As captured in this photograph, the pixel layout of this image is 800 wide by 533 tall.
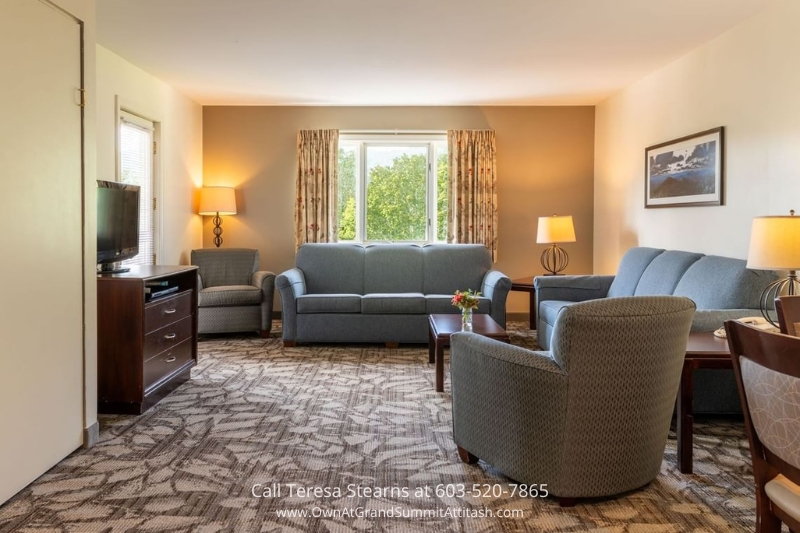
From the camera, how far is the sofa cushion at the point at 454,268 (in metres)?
5.99

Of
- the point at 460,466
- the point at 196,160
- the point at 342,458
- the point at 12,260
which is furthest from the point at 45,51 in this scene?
the point at 196,160

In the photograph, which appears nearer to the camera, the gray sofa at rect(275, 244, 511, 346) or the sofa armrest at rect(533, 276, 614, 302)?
the sofa armrest at rect(533, 276, 614, 302)

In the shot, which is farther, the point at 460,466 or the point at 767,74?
the point at 767,74

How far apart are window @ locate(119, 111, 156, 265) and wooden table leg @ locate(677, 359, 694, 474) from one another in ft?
14.7

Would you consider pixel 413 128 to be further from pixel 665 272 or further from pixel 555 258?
pixel 665 272

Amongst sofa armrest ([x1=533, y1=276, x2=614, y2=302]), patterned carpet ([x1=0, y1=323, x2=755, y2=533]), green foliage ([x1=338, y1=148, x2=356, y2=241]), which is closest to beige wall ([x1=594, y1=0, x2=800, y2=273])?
sofa armrest ([x1=533, y1=276, x2=614, y2=302])

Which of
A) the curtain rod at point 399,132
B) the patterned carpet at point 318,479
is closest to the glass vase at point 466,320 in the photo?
the patterned carpet at point 318,479

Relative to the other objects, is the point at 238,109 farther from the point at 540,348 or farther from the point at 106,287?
the point at 540,348

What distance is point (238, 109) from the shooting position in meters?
6.71

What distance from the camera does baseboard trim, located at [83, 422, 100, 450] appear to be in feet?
9.33

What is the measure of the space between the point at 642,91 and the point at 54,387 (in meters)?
5.39

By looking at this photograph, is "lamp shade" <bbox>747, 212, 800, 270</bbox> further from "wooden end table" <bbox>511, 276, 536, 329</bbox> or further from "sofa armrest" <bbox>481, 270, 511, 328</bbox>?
"wooden end table" <bbox>511, 276, 536, 329</bbox>

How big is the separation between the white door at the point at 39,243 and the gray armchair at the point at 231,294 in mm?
2814

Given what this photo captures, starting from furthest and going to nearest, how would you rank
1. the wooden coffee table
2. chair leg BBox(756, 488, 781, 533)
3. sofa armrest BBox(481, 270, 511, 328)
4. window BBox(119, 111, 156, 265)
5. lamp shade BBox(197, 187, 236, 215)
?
lamp shade BBox(197, 187, 236, 215)
sofa armrest BBox(481, 270, 511, 328)
window BBox(119, 111, 156, 265)
the wooden coffee table
chair leg BBox(756, 488, 781, 533)
